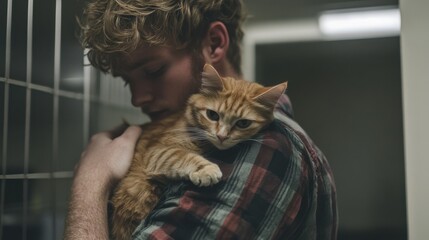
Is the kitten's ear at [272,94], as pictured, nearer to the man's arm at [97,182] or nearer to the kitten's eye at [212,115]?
the kitten's eye at [212,115]

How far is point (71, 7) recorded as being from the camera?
3.16 ft

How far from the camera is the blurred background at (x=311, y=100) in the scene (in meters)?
0.98

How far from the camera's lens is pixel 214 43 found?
0.87 metres

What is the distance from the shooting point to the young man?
0.62 metres

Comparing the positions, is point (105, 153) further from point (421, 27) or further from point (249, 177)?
point (421, 27)

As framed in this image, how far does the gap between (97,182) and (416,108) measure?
697 mm

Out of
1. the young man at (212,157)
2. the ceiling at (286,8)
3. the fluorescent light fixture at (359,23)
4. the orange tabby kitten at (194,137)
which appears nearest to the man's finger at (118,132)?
the young man at (212,157)

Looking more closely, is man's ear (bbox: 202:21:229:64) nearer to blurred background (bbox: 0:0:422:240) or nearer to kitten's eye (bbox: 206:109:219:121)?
kitten's eye (bbox: 206:109:219:121)

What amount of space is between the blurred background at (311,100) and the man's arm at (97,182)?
182mm

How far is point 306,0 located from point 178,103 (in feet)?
1.55

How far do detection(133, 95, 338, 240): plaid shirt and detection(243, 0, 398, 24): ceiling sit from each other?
0.51 metres

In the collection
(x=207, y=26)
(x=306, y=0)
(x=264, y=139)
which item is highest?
(x=306, y=0)

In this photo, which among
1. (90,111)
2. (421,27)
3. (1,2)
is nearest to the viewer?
(1,2)

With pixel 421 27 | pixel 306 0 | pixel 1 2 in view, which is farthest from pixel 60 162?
pixel 421 27
